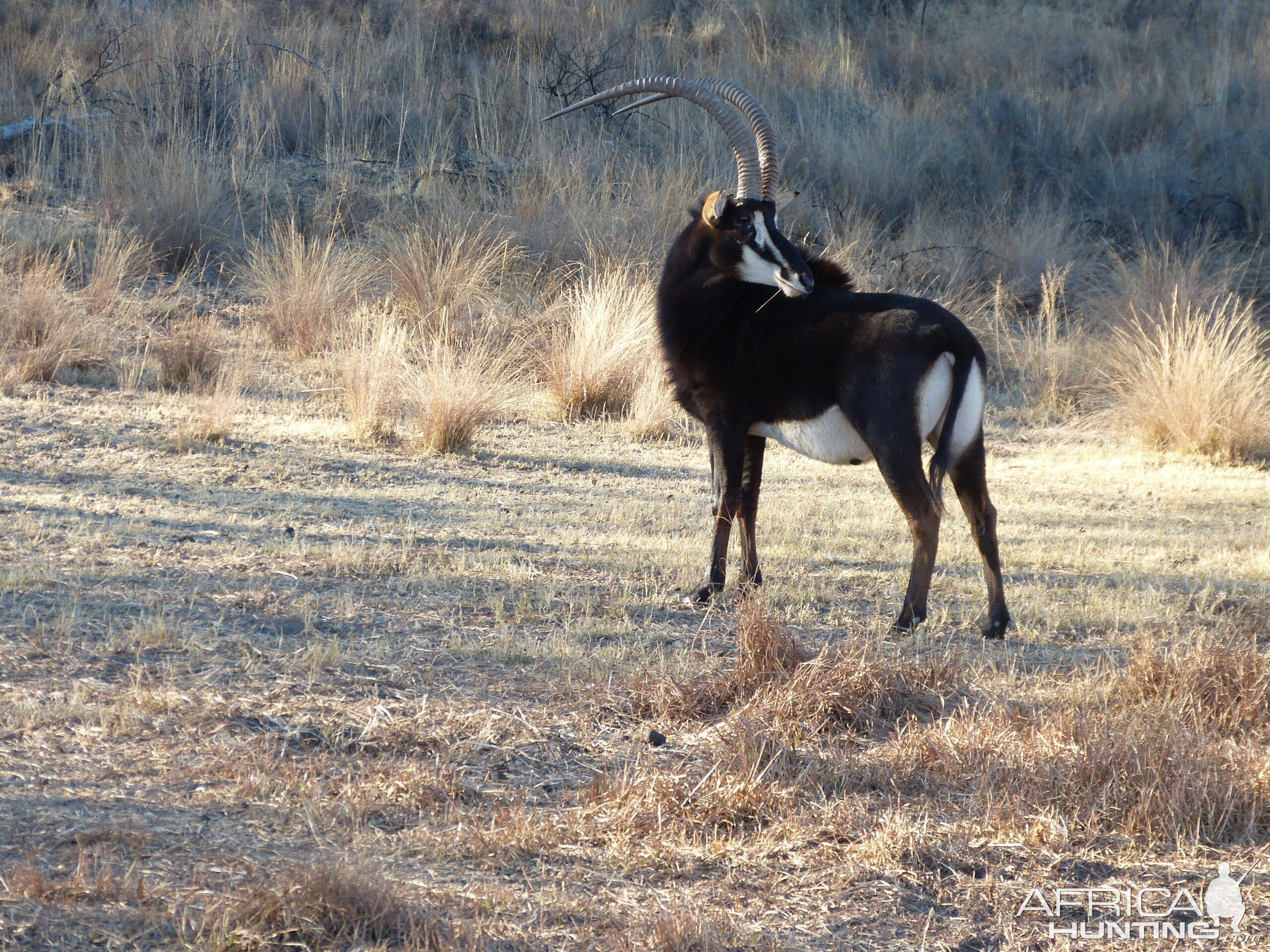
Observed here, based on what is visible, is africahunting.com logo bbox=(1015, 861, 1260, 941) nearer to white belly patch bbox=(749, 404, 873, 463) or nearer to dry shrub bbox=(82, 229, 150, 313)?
white belly patch bbox=(749, 404, 873, 463)

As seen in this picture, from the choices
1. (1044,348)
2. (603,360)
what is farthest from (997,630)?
(1044,348)

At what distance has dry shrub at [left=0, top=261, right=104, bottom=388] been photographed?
380 inches

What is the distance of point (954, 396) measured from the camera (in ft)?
16.4

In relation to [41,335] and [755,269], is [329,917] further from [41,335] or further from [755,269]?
[41,335]

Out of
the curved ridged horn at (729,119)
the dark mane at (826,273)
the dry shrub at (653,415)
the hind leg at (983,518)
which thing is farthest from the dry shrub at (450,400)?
the hind leg at (983,518)

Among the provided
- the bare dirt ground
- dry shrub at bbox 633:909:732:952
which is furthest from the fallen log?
dry shrub at bbox 633:909:732:952

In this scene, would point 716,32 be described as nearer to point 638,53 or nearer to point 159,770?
point 638,53

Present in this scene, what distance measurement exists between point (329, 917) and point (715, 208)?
3759mm

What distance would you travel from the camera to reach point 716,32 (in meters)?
18.6

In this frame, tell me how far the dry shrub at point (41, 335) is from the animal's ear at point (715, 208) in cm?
622

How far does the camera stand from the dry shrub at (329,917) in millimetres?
2725

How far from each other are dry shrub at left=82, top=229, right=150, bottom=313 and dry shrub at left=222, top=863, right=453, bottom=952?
990 centimetres

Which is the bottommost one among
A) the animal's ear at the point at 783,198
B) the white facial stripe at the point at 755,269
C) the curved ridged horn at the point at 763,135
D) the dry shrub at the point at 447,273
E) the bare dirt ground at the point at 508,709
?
the bare dirt ground at the point at 508,709

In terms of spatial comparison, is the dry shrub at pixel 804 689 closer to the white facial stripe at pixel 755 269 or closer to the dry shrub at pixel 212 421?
the white facial stripe at pixel 755 269
